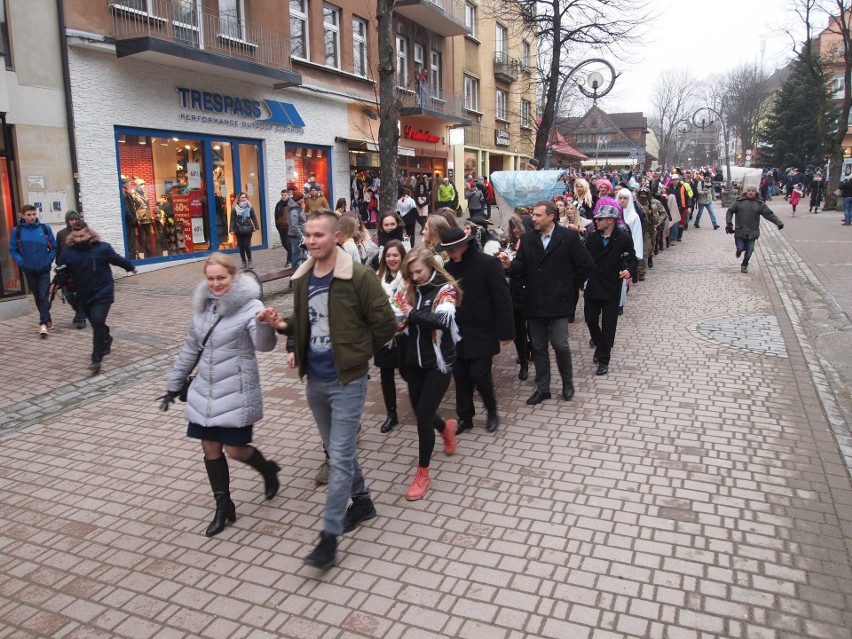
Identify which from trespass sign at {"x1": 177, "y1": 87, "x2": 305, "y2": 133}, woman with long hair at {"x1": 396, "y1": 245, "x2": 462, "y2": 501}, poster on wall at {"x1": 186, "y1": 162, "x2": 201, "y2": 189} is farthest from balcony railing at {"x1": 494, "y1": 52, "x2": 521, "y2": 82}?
woman with long hair at {"x1": 396, "y1": 245, "x2": 462, "y2": 501}

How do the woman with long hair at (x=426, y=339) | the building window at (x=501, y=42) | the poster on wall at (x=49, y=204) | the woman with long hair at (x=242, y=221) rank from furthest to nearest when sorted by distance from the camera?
the building window at (x=501, y=42) < the woman with long hair at (x=242, y=221) < the poster on wall at (x=49, y=204) < the woman with long hair at (x=426, y=339)

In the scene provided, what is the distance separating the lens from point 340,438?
3742mm

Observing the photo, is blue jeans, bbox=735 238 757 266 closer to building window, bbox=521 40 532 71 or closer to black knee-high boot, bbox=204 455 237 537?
black knee-high boot, bbox=204 455 237 537

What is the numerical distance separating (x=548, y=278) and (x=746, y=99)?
6000 cm

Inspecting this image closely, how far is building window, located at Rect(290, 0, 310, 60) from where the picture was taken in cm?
1794

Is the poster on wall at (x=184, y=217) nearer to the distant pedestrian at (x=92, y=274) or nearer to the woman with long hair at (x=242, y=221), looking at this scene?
the woman with long hair at (x=242, y=221)

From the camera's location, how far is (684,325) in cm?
924

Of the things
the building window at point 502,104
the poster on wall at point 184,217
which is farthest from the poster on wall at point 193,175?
the building window at point 502,104

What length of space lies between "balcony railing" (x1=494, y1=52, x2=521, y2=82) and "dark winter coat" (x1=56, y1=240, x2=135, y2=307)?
29769mm

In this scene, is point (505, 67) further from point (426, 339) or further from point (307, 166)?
point (426, 339)

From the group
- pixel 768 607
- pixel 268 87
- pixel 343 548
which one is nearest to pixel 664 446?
pixel 768 607

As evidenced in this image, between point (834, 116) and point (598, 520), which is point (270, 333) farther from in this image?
point (834, 116)

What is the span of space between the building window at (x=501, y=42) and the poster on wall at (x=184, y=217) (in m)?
22.9

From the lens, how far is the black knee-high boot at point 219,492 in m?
4.05
